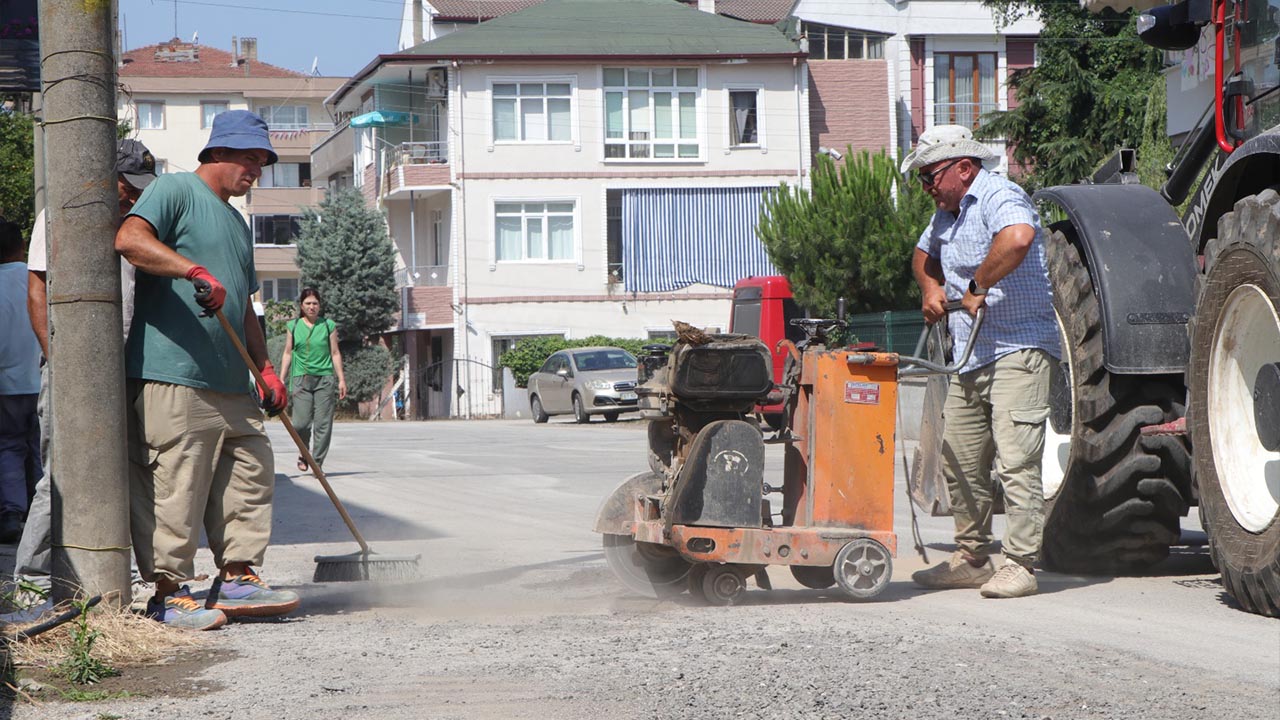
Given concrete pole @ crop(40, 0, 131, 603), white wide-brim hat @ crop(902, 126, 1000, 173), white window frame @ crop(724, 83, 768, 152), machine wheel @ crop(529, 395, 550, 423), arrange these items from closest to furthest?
concrete pole @ crop(40, 0, 131, 603), white wide-brim hat @ crop(902, 126, 1000, 173), machine wheel @ crop(529, 395, 550, 423), white window frame @ crop(724, 83, 768, 152)

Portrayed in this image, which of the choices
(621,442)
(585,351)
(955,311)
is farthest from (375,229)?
(955,311)

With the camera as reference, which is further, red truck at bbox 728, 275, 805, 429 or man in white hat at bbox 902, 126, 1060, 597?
red truck at bbox 728, 275, 805, 429

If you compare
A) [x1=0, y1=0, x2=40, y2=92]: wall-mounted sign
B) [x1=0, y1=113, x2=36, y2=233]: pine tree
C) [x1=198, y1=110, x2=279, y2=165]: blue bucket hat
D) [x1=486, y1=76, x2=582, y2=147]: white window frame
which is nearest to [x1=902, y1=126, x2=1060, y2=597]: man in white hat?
[x1=198, y1=110, x2=279, y2=165]: blue bucket hat

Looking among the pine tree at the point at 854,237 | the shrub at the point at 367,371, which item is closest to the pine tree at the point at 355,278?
the shrub at the point at 367,371

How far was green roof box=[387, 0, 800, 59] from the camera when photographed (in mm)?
43625

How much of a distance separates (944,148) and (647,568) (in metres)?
2.45

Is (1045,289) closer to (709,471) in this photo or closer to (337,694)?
(709,471)

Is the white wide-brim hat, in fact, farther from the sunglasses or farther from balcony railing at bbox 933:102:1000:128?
balcony railing at bbox 933:102:1000:128

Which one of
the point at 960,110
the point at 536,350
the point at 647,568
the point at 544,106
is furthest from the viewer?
the point at 960,110

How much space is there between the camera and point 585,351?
32.9 meters

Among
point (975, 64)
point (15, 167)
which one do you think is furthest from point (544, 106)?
point (15, 167)

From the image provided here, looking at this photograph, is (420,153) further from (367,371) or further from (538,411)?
(538,411)

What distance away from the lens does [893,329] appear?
84.9 ft

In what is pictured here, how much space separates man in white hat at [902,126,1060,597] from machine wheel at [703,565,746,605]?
1.13 m
